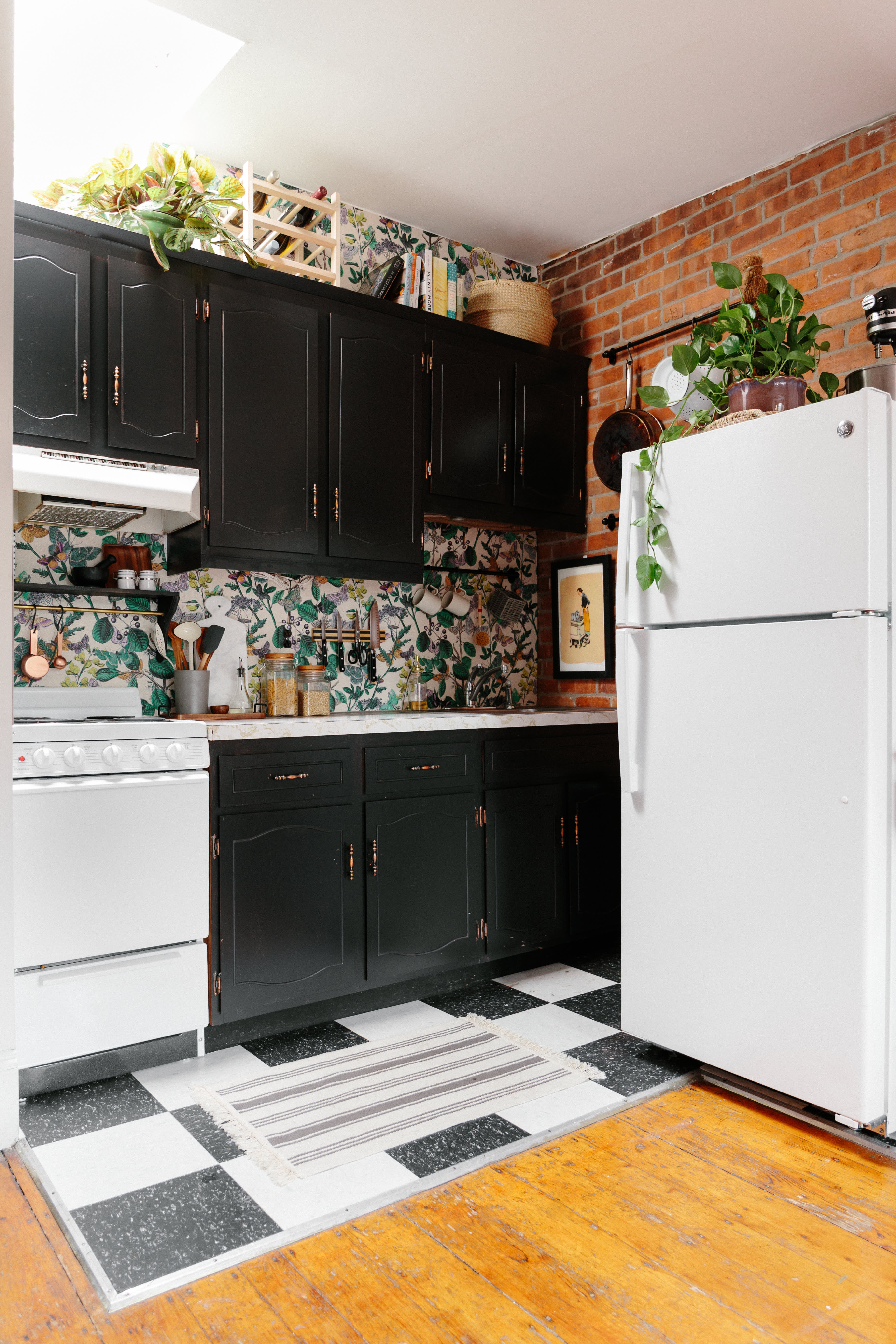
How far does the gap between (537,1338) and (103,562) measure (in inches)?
93.5

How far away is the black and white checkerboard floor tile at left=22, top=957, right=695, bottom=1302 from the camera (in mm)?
1707

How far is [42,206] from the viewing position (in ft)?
8.45

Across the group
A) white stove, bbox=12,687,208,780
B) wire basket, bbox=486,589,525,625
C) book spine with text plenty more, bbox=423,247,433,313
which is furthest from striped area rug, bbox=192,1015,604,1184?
book spine with text plenty more, bbox=423,247,433,313

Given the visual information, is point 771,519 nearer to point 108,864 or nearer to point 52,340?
point 108,864

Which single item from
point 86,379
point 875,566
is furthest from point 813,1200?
point 86,379

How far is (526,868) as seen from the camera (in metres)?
3.21

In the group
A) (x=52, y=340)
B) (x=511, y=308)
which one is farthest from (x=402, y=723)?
(x=511, y=308)

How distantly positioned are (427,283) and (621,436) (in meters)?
0.94

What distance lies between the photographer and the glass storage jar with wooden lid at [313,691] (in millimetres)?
3148

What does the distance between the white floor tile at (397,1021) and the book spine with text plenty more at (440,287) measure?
8.10 ft

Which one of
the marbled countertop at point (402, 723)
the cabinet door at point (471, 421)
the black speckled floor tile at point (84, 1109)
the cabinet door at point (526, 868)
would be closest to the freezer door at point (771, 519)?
the marbled countertop at point (402, 723)

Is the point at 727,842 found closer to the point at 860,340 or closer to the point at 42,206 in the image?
the point at 860,340

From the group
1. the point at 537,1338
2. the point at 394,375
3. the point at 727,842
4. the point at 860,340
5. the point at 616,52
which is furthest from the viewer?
the point at 394,375

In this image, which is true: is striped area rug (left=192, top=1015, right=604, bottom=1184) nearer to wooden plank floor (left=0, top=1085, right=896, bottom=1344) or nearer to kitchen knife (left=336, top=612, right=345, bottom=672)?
wooden plank floor (left=0, top=1085, right=896, bottom=1344)
